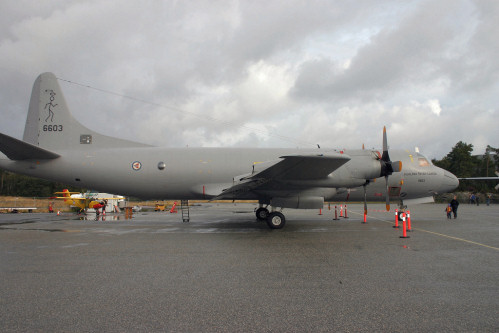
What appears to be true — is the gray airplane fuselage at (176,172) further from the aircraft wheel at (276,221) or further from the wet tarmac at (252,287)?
the wet tarmac at (252,287)

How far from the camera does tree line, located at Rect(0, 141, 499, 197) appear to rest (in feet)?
215

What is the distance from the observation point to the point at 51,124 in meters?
16.1

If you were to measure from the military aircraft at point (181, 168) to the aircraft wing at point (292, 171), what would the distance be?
0.77ft

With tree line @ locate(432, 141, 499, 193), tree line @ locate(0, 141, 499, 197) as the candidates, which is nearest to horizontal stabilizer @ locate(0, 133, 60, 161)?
tree line @ locate(0, 141, 499, 197)

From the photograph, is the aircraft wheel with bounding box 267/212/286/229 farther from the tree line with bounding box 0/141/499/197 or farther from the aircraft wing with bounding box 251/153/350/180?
the tree line with bounding box 0/141/499/197

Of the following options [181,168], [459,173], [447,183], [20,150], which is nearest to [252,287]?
[181,168]

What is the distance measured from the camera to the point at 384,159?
1462 centimetres

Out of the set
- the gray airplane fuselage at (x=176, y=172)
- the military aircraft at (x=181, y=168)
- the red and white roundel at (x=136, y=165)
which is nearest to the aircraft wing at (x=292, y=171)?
the military aircraft at (x=181, y=168)

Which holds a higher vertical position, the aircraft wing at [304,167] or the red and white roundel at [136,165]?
the red and white roundel at [136,165]

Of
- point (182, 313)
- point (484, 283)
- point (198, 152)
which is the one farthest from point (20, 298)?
point (198, 152)

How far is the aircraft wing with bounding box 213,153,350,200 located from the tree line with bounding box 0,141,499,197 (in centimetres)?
6171

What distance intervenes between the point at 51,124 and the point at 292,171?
40.6 feet

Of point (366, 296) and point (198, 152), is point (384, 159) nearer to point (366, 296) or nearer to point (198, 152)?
point (198, 152)

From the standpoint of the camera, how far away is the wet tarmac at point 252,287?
3.92m
